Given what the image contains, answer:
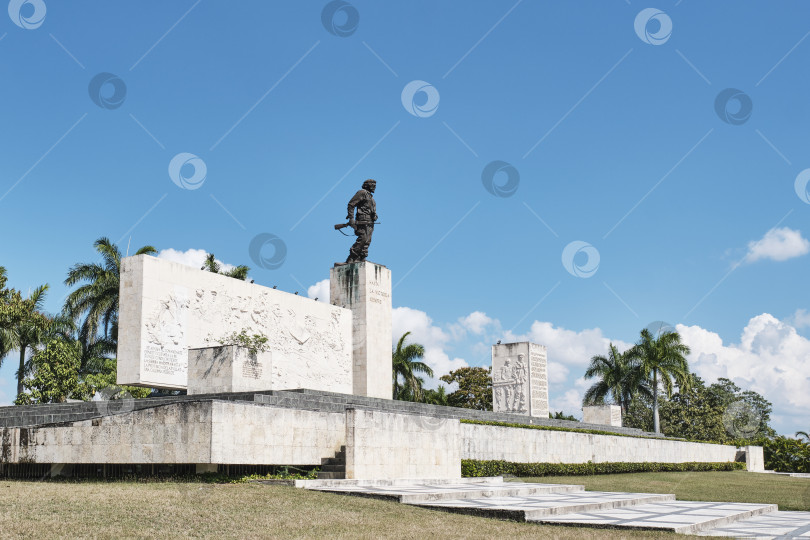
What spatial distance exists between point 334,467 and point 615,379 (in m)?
28.5

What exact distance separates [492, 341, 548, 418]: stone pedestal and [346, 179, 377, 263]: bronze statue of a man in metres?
7.47

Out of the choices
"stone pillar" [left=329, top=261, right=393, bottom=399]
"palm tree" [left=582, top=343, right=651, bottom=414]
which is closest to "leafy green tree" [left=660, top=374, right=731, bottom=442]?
"palm tree" [left=582, top=343, right=651, bottom=414]

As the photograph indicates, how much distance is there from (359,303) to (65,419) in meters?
11.1

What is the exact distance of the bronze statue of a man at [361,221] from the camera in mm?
22672

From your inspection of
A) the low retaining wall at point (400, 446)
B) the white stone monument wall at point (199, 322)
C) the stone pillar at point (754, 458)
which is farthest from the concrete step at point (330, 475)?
the stone pillar at point (754, 458)

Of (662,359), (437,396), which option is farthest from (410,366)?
(662,359)

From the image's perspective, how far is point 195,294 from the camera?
57.8 ft

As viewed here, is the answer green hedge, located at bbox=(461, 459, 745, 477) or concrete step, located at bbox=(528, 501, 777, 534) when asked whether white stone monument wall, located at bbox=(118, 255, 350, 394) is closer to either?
green hedge, located at bbox=(461, 459, 745, 477)

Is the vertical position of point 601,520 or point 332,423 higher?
point 332,423

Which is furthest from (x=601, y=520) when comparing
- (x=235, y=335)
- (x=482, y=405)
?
(x=482, y=405)

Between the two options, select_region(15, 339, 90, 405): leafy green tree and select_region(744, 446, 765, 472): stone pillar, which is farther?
select_region(744, 446, 765, 472): stone pillar

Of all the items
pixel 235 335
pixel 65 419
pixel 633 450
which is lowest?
pixel 633 450

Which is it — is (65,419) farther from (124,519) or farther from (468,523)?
(468,523)

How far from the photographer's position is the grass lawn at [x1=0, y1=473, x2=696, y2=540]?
22.4 feet
